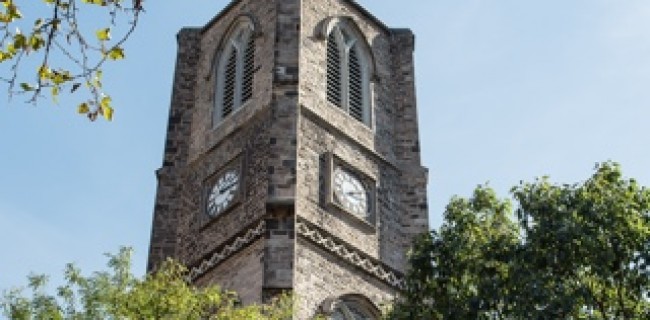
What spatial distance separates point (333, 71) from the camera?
97.8 feet

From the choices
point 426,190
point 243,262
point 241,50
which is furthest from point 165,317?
point 241,50

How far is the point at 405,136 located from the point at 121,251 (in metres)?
14.9

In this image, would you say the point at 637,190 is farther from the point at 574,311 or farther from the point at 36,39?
the point at 36,39

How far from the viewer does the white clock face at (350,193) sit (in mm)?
26547

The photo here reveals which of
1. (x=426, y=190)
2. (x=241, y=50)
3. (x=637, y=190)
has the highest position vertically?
(x=241, y=50)

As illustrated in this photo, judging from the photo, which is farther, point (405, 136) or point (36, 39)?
point (405, 136)

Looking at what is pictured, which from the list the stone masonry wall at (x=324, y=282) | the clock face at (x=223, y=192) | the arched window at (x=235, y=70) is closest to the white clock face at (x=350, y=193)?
the stone masonry wall at (x=324, y=282)

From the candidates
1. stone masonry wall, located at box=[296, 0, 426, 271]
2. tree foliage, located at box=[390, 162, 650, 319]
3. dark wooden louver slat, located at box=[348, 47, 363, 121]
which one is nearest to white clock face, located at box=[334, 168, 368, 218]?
stone masonry wall, located at box=[296, 0, 426, 271]

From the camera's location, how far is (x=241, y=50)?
30.8 metres

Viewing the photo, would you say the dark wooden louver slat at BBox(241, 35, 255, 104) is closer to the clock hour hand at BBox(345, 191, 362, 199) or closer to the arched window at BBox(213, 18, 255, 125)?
the arched window at BBox(213, 18, 255, 125)

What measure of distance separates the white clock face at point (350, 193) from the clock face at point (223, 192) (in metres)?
2.17

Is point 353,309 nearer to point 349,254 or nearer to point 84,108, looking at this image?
point 349,254

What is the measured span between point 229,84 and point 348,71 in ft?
9.57

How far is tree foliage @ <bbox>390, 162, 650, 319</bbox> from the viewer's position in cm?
1571
